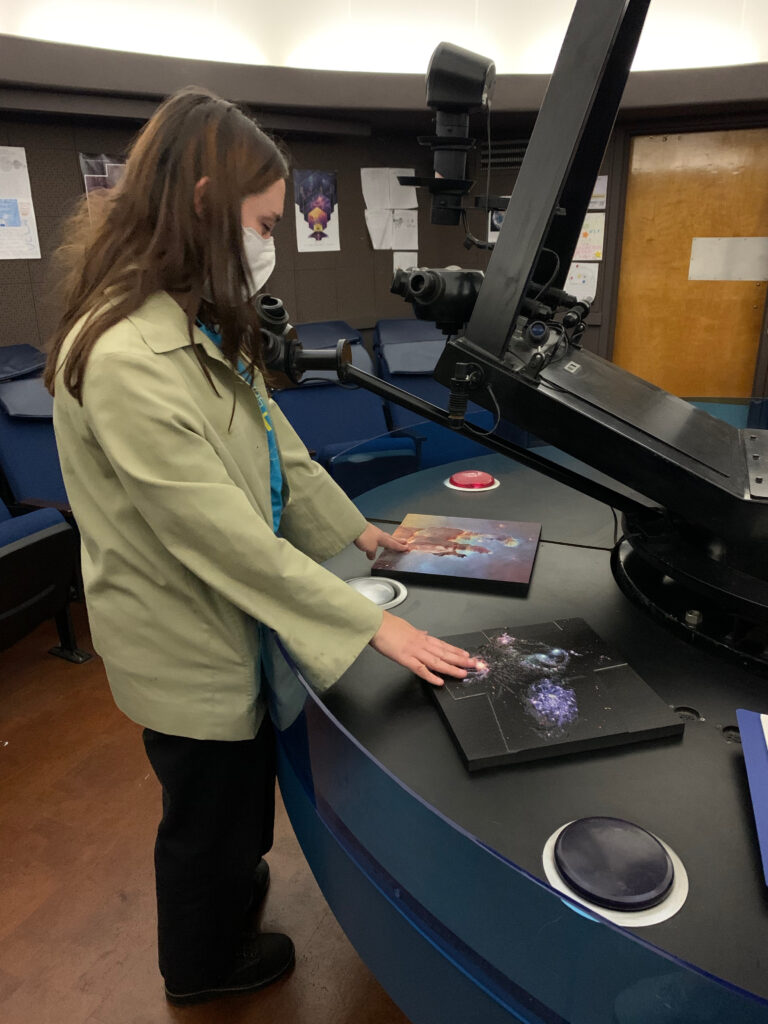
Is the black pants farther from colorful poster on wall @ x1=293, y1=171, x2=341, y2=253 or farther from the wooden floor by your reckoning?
colorful poster on wall @ x1=293, y1=171, x2=341, y2=253

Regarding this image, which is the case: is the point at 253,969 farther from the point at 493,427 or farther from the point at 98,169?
the point at 98,169

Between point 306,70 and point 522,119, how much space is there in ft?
3.58

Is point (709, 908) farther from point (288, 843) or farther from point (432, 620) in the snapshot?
point (288, 843)

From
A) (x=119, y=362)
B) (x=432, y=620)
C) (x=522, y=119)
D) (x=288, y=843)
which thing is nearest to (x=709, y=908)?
(x=432, y=620)

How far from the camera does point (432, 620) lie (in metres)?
1.07

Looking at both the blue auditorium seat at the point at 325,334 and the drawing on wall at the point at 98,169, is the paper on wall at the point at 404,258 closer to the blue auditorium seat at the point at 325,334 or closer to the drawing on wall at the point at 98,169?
the blue auditorium seat at the point at 325,334

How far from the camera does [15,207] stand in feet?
9.45

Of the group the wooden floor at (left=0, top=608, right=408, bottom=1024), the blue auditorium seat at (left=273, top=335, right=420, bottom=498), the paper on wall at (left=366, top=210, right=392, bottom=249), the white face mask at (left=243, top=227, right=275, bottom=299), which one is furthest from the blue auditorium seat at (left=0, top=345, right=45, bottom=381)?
the white face mask at (left=243, top=227, right=275, bottom=299)

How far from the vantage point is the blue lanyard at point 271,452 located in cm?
97

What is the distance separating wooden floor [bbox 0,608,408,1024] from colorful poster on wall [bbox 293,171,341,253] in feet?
8.23

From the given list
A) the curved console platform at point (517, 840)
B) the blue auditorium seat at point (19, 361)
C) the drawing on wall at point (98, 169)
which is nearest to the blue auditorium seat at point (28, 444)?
the blue auditorium seat at point (19, 361)

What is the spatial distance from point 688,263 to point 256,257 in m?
3.62

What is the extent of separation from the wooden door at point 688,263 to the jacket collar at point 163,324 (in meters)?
3.58

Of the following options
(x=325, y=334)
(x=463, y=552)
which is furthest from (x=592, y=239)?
(x=463, y=552)
